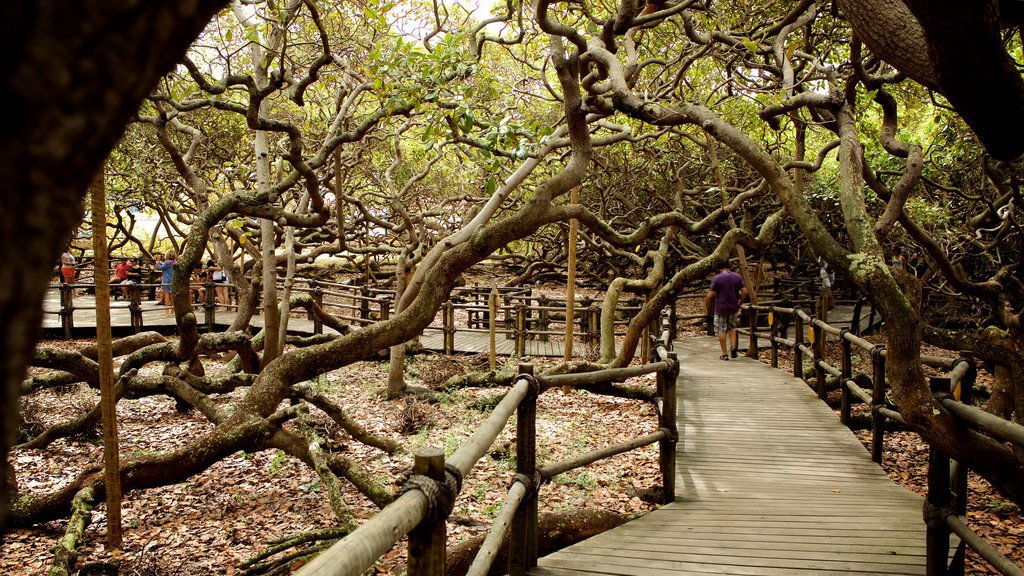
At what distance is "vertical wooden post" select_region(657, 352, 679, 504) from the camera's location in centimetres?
444

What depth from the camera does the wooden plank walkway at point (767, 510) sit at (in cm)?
332

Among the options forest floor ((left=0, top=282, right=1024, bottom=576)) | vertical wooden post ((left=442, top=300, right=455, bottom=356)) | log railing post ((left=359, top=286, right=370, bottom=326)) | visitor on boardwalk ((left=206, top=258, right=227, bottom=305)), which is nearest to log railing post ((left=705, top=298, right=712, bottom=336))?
forest floor ((left=0, top=282, right=1024, bottom=576))

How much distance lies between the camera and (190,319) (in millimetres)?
6047

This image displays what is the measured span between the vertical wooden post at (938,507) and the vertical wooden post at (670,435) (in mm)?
1604

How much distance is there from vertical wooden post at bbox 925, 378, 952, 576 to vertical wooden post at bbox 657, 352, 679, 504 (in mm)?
1604

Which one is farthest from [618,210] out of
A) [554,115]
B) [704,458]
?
[704,458]

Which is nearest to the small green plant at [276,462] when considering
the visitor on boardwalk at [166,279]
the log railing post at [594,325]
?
the log railing post at [594,325]

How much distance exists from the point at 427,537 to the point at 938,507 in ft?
9.30

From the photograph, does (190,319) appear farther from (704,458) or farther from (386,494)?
(704,458)

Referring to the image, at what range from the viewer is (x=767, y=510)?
4238 mm

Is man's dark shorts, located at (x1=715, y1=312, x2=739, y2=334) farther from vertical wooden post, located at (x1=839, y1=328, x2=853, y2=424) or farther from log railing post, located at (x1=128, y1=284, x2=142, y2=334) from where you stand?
log railing post, located at (x1=128, y1=284, x2=142, y2=334)

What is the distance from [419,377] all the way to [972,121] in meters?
9.18

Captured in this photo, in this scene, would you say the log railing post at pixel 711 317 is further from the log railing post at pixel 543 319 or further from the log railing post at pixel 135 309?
the log railing post at pixel 135 309

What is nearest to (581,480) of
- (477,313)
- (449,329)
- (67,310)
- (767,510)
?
(767,510)
